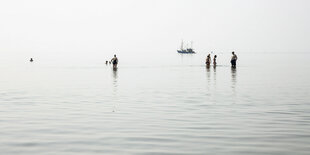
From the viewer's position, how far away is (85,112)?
14148 millimetres

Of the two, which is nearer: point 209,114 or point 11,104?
point 209,114

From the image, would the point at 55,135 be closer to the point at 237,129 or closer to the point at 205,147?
the point at 205,147

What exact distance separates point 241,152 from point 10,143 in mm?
5030

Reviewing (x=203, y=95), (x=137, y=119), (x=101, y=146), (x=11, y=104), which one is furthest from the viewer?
(x=203, y=95)

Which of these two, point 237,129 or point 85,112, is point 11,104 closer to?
point 85,112

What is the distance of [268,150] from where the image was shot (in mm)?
8250

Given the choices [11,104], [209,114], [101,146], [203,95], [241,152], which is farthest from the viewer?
[203,95]

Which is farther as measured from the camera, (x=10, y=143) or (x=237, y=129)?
(x=237, y=129)

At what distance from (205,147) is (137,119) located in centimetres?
423

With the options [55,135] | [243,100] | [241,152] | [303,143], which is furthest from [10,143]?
[243,100]

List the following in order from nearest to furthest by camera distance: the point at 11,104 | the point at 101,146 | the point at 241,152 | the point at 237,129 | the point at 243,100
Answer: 1. the point at 241,152
2. the point at 101,146
3. the point at 237,129
4. the point at 11,104
5. the point at 243,100

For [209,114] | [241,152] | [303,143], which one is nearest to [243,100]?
[209,114]

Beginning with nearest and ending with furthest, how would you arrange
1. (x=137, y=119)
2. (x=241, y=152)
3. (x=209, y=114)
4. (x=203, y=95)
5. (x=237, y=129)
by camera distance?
(x=241, y=152) → (x=237, y=129) → (x=137, y=119) → (x=209, y=114) → (x=203, y=95)

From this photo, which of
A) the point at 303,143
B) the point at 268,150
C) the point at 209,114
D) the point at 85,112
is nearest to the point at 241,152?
the point at 268,150
